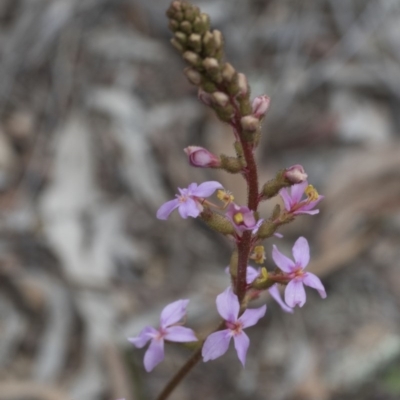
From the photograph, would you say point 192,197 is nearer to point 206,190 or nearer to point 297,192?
point 206,190

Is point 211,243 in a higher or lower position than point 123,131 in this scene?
lower

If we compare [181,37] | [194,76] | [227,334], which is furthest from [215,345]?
[181,37]

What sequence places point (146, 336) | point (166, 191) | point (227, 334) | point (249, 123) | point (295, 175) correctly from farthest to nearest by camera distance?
point (166, 191), point (146, 336), point (227, 334), point (295, 175), point (249, 123)

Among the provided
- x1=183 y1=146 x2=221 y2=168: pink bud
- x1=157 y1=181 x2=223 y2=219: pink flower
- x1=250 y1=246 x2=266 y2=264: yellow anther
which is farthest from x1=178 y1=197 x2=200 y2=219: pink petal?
x1=250 y1=246 x2=266 y2=264: yellow anther

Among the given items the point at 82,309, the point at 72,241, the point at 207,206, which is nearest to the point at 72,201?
the point at 72,241

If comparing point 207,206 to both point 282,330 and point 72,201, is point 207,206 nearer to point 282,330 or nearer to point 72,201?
point 282,330

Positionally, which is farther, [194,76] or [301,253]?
[301,253]
